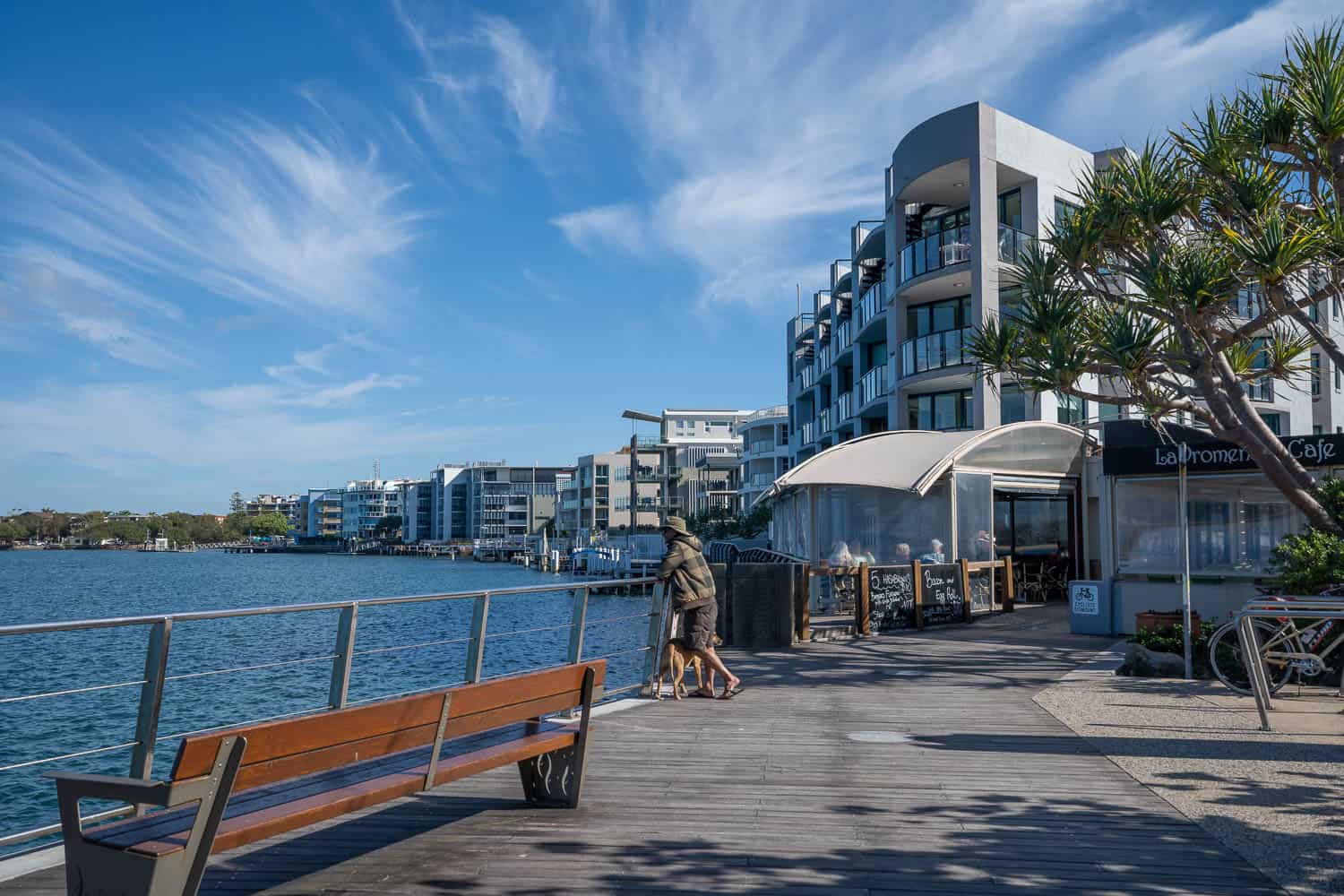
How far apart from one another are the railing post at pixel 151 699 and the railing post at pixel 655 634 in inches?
217

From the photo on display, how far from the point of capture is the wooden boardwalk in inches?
192

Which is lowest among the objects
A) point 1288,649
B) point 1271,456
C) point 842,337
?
point 1288,649

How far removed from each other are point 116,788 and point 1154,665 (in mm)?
10901

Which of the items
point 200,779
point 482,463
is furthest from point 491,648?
point 482,463

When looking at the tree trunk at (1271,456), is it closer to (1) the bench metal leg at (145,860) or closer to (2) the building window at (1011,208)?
(1) the bench metal leg at (145,860)

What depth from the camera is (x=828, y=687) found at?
11.0 meters

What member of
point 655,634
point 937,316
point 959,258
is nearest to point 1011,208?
point 959,258

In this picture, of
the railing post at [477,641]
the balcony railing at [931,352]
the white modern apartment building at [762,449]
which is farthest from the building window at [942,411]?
the white modern apartment building at [762,449]

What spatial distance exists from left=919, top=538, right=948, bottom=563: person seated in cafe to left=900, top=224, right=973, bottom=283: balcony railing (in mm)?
11093

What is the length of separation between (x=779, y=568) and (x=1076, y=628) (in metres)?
5.63

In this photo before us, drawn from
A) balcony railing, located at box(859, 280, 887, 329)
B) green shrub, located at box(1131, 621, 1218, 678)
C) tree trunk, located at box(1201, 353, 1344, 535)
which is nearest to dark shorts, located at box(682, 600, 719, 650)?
green shrub, located at box(1131, 621, 1218, 678)

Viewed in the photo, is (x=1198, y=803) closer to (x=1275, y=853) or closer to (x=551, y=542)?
(x=1275, y=853)

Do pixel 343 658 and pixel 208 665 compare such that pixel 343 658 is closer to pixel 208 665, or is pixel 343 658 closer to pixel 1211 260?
pixel 1211 260

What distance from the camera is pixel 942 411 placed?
30.3 meters
